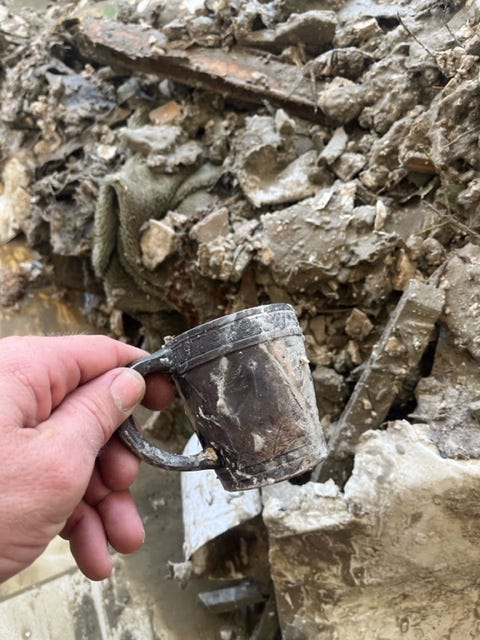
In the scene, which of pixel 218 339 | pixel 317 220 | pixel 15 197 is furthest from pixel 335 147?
pixel 15 197

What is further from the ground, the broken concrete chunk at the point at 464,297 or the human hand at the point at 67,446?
the human hand at the point at 67,446

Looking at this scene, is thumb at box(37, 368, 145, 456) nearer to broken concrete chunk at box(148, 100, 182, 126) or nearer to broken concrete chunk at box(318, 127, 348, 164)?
broken concrete chunk at box(318, 127, 348, 164)

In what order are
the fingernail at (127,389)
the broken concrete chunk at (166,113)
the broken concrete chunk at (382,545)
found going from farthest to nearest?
the broken concrete chunk at (166,113) → the broken concrete chunk at (382,545) → the fingernail at (127,389)

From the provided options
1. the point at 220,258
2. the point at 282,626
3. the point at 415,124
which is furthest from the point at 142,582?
the point at 415,124

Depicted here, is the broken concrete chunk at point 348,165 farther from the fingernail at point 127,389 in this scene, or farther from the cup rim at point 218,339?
the fingernail at point 127,389

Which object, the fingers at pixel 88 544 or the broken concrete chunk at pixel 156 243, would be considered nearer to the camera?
the fingers at pixel 88 544

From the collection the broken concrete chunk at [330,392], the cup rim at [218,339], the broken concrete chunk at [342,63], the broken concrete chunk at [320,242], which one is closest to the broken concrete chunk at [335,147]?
the broken concrete chunk at [320,242]

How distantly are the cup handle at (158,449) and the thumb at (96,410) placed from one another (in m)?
0.02

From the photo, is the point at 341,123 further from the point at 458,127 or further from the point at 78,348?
the point at 78,348

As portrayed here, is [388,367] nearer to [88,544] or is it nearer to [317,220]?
[317,220]

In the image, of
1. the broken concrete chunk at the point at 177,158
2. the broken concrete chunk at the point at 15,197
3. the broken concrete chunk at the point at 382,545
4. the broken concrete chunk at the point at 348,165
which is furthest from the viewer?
the broken concrete chunk at the point at 15,197

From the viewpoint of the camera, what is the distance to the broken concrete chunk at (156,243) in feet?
6.15

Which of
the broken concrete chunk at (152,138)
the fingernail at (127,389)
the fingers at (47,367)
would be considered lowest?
the broken concrete chunk at (152,138)

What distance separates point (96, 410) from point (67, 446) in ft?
0.28
